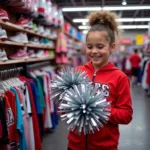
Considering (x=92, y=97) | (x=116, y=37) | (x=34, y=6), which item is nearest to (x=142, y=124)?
(x=34, y=6)

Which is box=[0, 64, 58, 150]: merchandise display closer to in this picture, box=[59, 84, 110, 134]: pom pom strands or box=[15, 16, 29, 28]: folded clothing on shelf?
box=[15, 16, 29, 28]: folded clothing on shelf

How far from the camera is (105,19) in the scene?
5.12 ft

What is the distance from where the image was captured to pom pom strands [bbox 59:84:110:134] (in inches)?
44.4

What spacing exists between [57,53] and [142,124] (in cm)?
276

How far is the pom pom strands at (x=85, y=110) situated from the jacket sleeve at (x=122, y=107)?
0.18 meters

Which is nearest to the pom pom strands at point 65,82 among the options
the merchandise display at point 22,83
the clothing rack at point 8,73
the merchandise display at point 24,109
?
the merchandise display at point 22,83

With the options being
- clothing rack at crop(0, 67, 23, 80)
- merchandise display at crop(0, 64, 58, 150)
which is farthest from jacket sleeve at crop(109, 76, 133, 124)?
clothing rack at crop(0, 67, 23, 80)

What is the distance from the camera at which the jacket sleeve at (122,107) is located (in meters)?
1.34

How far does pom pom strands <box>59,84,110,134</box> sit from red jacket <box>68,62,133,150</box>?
0.22m

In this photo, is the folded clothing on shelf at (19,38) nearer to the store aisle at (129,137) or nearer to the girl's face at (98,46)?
the store aisle at (129,137)

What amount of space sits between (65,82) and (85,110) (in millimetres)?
299

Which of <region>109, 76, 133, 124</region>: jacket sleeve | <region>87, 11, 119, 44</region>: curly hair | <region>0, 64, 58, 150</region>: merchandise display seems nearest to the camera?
<region>109, 76, 133, 124</region>: jacket sleeve

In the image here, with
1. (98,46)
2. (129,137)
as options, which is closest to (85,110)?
(98,46)

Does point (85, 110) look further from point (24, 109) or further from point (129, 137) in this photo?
point (129, 137)
